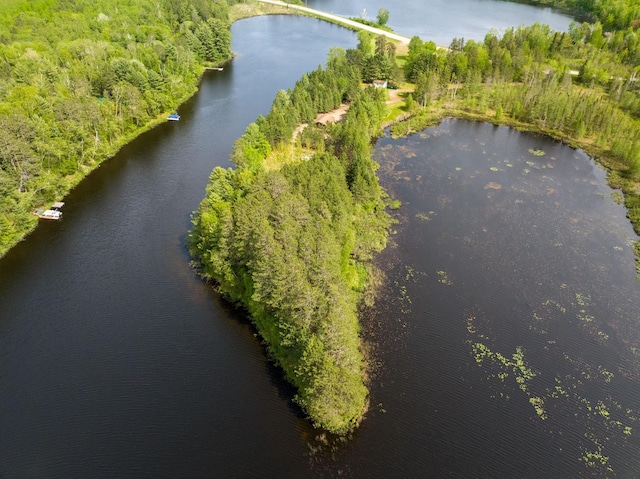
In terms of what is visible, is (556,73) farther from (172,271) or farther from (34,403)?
(34,403)

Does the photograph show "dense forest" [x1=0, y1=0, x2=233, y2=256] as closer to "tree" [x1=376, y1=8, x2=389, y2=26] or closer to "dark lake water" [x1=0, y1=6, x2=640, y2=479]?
"dark lake water" [x1=0, y1=6, x2=640, y2=479]

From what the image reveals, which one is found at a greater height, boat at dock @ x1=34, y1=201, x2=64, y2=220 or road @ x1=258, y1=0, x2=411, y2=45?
road @ x1=258, y1=0, x2=411, y2=45

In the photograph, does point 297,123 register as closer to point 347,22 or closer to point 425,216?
point 425,216

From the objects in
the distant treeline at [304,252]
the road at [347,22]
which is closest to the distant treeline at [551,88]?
the road at [347,22]

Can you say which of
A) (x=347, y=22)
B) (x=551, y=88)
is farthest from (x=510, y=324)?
(x=347, y=22)

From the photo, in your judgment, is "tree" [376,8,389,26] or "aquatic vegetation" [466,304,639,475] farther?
"tree" [376,8,389,26]

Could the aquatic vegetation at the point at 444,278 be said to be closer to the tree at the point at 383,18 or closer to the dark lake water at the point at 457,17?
the dark lake water at the point at 457,17

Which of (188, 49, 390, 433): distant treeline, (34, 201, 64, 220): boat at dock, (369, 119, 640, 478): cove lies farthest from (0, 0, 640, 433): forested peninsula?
(369, 119, 640, 478): cove
